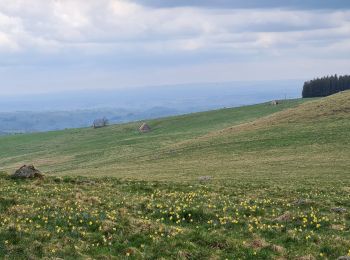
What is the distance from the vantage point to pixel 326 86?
552 feet

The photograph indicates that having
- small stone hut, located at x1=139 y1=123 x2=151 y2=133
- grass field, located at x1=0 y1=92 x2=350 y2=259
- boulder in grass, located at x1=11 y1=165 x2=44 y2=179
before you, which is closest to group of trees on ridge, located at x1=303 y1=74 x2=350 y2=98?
small stone hut, located at x1=139 y1=123 x2=151 y2=133

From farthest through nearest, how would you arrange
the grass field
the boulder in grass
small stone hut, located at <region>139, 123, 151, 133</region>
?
small stone hut, located at <region>139, 123, 151, 133</region> → the boulder in grass → the grass field

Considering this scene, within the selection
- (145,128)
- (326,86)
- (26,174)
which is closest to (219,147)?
(26,174)

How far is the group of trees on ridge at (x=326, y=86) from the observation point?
546ft

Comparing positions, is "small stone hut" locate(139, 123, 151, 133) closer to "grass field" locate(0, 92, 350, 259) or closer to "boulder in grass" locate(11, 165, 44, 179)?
"grass field" locate(0, 92, 350, 259)

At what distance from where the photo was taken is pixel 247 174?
38.2 m

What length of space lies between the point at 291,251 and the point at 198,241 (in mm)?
2883

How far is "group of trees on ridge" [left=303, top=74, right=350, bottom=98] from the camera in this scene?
16650cm

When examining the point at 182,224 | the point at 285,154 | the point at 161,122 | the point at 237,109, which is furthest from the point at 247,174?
the point at 237,109

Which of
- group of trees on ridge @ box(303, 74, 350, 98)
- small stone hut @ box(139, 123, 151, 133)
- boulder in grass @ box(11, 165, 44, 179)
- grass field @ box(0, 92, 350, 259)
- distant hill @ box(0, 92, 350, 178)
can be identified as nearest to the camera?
grass field @ box(0, 92, 350, 259)

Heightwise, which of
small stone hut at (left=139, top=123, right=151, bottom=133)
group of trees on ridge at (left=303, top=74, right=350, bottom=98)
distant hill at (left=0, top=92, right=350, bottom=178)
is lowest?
distant hill at (left=0, top=92, right=350, bottom=178)

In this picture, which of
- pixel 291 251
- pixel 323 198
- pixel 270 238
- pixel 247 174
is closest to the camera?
pixel 291 251

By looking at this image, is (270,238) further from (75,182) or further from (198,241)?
(75,182)

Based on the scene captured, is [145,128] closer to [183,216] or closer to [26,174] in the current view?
[26,174]
